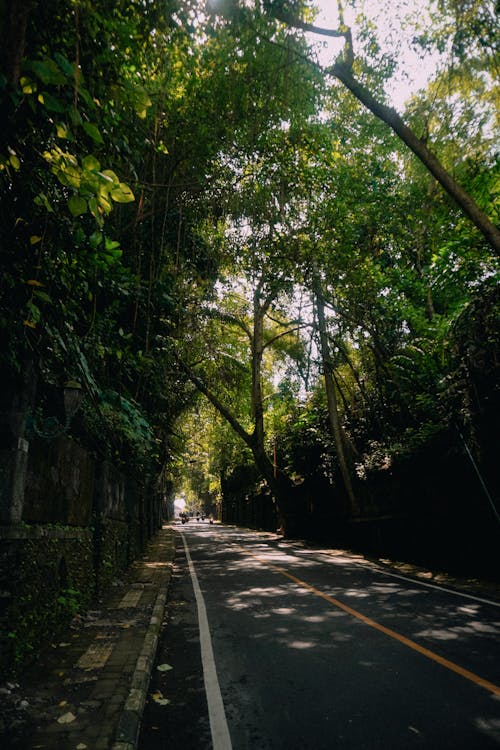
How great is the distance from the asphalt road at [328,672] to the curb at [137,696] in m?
0.11

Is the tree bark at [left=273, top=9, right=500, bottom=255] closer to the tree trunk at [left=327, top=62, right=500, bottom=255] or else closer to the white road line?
the tree trunk at [left=327, top=62, right=500, bottom=255]

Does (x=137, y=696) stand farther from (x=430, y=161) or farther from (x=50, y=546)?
(x=430, y=161)

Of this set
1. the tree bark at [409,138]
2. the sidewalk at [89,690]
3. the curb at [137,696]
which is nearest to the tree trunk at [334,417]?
the tree bark at [409,138]

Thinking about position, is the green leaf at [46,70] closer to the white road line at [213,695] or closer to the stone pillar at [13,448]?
the stone pillar at [13,448]

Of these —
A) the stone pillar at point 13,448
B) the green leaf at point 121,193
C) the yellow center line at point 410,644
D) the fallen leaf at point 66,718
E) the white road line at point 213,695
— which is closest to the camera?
the green leaf at point 121,193

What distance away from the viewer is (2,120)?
3857 millimetres

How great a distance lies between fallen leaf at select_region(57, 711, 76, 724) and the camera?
3.83 metres

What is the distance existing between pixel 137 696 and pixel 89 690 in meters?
0.56

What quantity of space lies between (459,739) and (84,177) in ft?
15.5

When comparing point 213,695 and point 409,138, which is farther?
point 409,138

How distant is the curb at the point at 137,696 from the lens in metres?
3.54

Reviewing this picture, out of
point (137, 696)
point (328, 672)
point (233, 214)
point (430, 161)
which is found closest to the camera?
point (137, 696)

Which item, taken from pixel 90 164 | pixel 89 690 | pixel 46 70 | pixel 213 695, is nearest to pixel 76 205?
pixel 90 164

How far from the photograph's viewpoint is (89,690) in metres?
4.52
